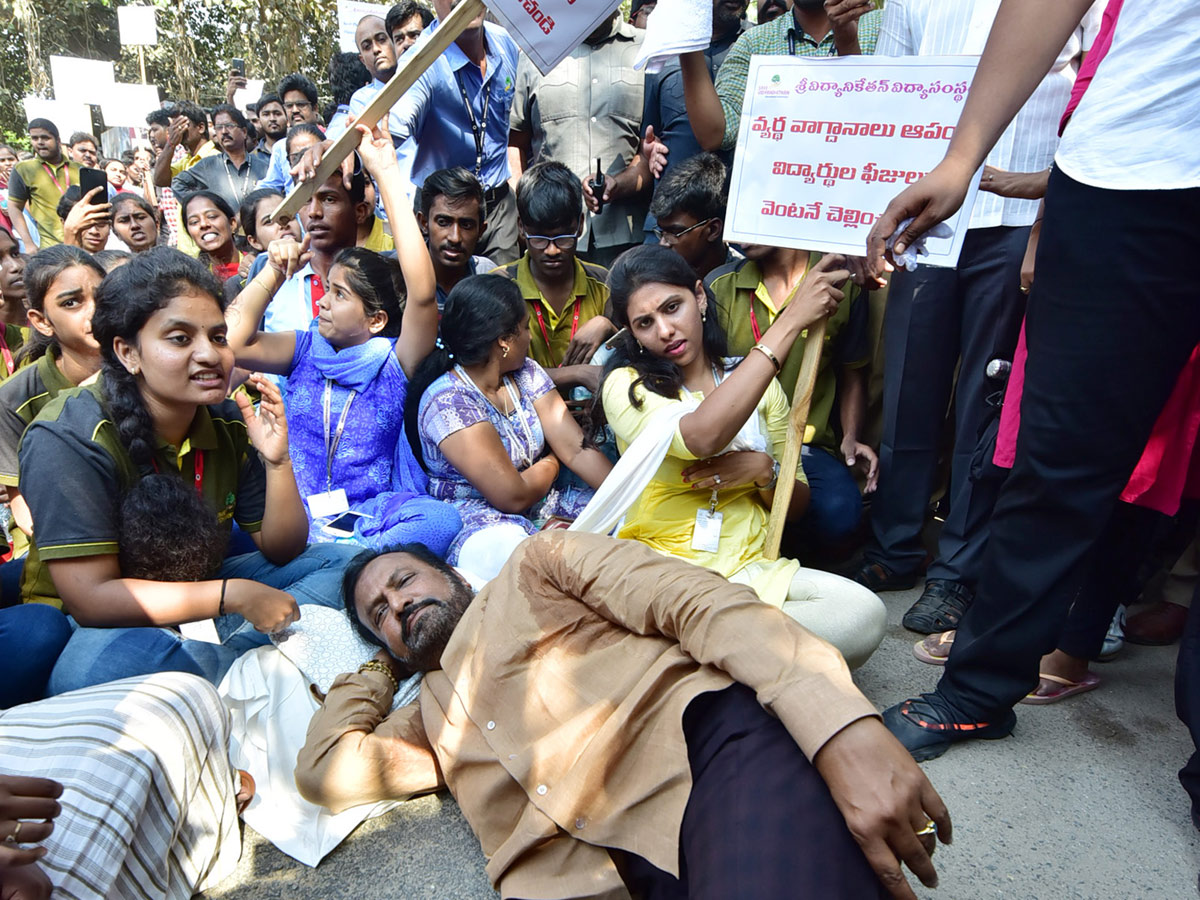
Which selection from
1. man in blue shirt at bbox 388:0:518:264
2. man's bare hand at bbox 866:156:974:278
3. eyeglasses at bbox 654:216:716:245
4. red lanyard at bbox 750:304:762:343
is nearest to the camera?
man's bare hand at bbox 866:156:974:278

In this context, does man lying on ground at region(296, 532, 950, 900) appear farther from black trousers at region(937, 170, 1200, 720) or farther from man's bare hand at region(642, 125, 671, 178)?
man's bare hand at region(642, 125, 671, 178)

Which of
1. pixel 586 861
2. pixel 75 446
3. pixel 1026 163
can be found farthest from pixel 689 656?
pixel 1026 163

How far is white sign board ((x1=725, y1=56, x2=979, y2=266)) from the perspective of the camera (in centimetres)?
233

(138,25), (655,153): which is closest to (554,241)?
(655,153)

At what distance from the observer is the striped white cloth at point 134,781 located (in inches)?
65.7

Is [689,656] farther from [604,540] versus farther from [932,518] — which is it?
[932,518]

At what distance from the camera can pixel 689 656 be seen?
1.70 m

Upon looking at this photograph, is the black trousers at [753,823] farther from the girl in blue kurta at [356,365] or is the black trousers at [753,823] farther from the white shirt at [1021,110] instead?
the white shirt at [1021,110]

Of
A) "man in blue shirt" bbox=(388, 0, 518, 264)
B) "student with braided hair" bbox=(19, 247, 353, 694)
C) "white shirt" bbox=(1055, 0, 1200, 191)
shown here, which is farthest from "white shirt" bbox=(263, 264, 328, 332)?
"white shirt" bbox=(1055, 0, 1200, 191)

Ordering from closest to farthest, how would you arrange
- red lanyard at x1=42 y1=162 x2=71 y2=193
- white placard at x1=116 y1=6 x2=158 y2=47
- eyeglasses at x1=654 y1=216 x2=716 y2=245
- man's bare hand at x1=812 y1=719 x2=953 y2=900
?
man's bare hand at x1=812 y1=719 x2=953 y2=900 < eyeglasses at x1=654 y1=216 x2=716 y2=245 < red lanyard at x1=42 y1=162 x2=71 y2=193 < white placard at x1=116 y1=6 x2=158 y2=47

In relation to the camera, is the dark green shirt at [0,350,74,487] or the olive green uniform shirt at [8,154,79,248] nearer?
the dark green shirt at [0,350,74,487]

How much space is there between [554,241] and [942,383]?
5.60 ft

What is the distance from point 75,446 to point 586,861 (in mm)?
1712

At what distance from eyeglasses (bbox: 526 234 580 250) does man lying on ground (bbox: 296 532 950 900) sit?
206 centimetres
